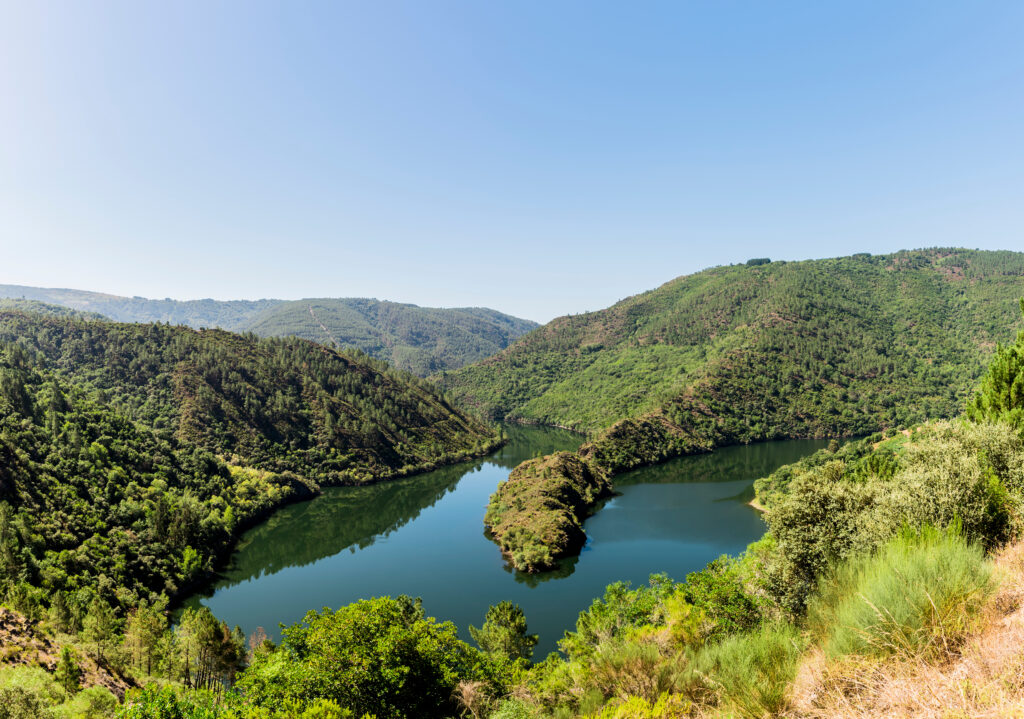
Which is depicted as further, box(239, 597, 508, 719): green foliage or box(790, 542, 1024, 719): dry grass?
box(239, 597, 508, 719): green foliage

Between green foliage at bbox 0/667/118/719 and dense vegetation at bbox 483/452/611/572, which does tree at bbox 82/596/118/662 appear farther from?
dense vegetation at bbox 483/452/611/572

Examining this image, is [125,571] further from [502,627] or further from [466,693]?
[466,693]

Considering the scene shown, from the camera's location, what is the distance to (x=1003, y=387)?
2411cm

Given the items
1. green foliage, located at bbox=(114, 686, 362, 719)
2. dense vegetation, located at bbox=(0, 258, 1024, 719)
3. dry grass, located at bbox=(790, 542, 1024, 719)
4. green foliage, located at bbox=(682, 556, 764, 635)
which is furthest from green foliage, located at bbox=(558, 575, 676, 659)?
dry grass, located at bbox=(790, 542, 1024, 719)

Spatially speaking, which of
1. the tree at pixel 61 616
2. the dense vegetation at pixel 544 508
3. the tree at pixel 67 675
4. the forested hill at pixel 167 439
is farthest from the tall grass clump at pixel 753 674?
the forested hill at pixel 167 439

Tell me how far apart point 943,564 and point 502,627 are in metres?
37.1

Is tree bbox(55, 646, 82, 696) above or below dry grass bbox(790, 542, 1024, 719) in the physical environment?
below

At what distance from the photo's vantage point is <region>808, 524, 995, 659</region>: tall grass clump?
24.1 ft

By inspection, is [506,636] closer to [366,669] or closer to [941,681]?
[366,669]

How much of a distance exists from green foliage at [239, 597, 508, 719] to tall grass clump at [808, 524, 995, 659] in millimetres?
19463

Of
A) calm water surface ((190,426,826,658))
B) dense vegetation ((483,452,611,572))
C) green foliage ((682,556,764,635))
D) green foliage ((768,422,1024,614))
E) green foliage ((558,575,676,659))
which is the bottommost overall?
calm water surface ((190,426,826,658))

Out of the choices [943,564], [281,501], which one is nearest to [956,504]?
[943,564]

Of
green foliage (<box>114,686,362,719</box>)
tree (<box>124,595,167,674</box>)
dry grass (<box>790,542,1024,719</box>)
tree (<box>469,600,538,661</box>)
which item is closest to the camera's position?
dry grass (<box>790,542,1024,719</box>)

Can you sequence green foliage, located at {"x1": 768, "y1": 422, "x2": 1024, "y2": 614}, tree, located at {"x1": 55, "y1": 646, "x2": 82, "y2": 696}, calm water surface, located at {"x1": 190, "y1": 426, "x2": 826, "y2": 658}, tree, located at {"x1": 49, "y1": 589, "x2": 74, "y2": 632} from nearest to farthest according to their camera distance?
green foliage, located at {"x1": 768, "y1": 422, "x2": 1024, "y2": 614} < tree, located at {"x1": 55, "y1": 646, "x2": 82, "y2": 696} < tree, located at {"x1": 49, "y1": 589, "x2": 74, "y2": 632} < calm water surface, located at {"x1": 190, "y1": 426, "x2": 826, "y2": 658}
